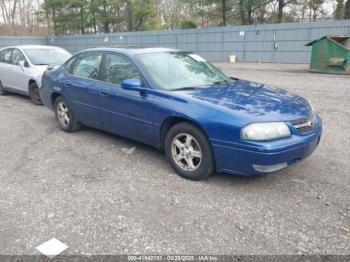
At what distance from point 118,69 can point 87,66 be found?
85 centimetres

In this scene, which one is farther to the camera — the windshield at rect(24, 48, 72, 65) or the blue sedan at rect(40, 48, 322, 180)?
the windshield at rect(24, 48, 72, 65)

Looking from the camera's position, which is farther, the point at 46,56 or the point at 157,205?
the point at 46,56

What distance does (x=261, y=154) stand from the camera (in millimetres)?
3404

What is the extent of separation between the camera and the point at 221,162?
3721mm

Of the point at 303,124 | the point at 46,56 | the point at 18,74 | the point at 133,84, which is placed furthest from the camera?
the point at 46,56

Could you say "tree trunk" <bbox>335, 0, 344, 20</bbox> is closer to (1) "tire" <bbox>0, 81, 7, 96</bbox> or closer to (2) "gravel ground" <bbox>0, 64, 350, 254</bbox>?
(2) "gravel ground" <bbox>0, 64, 350, 254</bbox>

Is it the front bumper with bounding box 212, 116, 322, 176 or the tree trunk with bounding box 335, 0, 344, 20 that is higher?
the tree trunk with bounding box 335, 0, 344, 20

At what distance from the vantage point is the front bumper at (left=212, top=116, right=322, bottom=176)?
3422mm

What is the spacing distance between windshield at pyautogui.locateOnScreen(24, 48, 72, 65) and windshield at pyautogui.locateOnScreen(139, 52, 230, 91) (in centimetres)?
509

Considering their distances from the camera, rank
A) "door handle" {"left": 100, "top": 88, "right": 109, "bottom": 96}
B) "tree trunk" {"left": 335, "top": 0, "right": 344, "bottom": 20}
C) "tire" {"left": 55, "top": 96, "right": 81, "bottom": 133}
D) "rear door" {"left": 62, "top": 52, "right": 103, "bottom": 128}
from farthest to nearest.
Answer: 1. "tree trunk" {"left": 335, "top": 0, "right": 344, "bottom": 20}
2. "tire" {"left": 55, "top": 96, "right": 81, "bottom": 133}
3. "rear door" {"left": 62, "top": 52, "right": 103, "bottom": 128}
4. "door handle" {"left": 100, "top": 88, "right": 109, "bottom": 96}

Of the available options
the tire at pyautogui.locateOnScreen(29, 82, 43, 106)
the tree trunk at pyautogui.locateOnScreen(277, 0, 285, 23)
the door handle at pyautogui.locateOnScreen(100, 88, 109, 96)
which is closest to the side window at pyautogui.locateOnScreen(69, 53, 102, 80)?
the door handle at pyautogui.locateOnScreen(100, 88, 109, 96)

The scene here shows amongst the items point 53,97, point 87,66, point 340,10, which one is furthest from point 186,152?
point 340,10

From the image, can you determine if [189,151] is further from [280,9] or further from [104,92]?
[280,9]

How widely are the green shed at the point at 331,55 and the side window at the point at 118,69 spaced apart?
11777 millimetres
